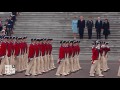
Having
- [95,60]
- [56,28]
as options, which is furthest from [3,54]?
[56,28]

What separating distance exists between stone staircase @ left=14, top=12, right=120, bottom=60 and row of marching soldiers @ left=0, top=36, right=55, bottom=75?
6341mm

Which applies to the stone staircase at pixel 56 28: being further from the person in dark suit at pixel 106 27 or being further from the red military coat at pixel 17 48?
the red military coat at pixel 17 48

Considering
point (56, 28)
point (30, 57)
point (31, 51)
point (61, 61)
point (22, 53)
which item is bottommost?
point (61, 61)

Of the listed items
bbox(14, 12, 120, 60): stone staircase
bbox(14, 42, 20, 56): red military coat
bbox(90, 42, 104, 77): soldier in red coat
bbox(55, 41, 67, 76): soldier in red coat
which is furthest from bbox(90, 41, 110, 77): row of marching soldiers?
bbox(14, 12, 120, 60): stone staircase

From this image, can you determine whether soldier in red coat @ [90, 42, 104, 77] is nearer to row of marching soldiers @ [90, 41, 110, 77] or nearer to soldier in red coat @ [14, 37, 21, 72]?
row of marching soldiers @ [90, 41, 110, 77]

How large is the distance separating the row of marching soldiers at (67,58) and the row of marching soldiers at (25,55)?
43.5 inches

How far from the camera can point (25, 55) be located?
22.0 m

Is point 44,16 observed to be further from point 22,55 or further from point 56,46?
point 22,55

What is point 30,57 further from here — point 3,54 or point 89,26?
point 89,26

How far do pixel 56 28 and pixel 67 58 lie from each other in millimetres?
Answer: 10482

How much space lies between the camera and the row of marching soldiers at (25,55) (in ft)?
67.1

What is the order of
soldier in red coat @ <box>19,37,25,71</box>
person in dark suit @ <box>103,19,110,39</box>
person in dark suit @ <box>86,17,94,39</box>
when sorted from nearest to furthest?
soldier in red coat @ <box>19,37,25,71</box>
person in dark suit @ <box>103,19,110,39</box>
person in dark suit @ <box>86,17,94,39</box>

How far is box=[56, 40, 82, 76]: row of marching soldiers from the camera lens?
20.8 metres

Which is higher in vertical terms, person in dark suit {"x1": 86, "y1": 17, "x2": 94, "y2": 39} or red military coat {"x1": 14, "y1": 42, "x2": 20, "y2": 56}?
person in dark suit {"x1": 86, "y1": 17, "x2": 94, "y2": 39}
